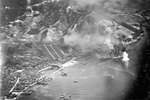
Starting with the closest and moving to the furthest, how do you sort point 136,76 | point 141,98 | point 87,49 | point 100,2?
1. point 141,98
2. point 136,76
3. point 87,49
4. point 100,2

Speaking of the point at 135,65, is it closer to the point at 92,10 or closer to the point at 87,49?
the point at 87,49

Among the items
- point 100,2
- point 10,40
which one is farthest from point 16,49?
point 100,2

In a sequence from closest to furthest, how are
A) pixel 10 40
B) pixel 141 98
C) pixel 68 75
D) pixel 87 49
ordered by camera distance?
pixel 141 98 → pixel 68 75 → pixel 87 49 → pixel 10 40

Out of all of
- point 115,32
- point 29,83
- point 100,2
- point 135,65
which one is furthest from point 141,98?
point 100,2

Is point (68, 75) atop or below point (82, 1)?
below

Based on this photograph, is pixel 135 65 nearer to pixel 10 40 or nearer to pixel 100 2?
pixel 100 2

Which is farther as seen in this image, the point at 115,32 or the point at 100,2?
the point at 100,2

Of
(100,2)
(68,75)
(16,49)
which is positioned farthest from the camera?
(100,2)

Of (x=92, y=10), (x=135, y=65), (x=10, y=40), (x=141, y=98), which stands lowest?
(x=141, y=98)

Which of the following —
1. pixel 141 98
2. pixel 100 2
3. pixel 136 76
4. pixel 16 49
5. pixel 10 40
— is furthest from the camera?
pixel 100 2
